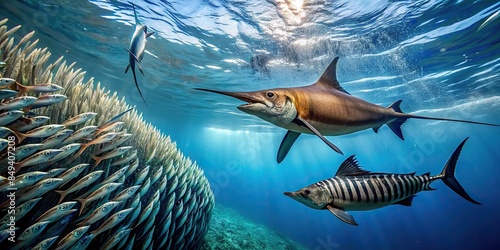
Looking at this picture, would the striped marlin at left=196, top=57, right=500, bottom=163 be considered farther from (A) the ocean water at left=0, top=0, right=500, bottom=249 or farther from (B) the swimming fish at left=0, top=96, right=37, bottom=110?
(A) the ocean water at left=0, top=0, right=500, bottom=249

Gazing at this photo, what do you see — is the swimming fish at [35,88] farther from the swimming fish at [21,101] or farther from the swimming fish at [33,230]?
the swimming fish at [33,230]

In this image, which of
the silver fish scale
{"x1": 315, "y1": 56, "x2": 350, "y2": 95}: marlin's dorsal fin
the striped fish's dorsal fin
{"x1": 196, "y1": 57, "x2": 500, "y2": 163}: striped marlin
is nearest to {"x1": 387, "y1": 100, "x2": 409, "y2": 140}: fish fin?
{"x1": 196, "y1": 57, "x2": 500, "y2": 163}: striped marlin

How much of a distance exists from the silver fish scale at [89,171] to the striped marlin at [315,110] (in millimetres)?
1707

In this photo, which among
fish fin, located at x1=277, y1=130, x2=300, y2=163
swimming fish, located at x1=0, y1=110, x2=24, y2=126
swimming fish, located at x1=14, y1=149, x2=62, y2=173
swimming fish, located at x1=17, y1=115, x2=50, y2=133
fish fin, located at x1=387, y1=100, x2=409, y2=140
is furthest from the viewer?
fish fin, located at x1=387, y1=100, x2=409, y2=140

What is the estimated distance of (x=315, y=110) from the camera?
2.84m

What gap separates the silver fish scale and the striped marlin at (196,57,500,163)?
5.60 feet

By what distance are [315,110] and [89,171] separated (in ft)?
10.6

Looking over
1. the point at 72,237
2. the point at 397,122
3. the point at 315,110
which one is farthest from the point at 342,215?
the point at 72,237

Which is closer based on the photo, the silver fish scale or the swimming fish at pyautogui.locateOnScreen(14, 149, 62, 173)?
the swimming fish at pyautogui.locateOnScreen(14, 149, 62, 173)

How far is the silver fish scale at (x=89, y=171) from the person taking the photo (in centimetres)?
264

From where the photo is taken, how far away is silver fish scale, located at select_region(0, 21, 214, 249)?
2.64m

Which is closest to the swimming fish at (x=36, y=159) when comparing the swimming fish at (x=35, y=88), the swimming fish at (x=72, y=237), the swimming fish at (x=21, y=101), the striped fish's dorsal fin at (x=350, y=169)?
the swimming fish at (x=21, y=101)

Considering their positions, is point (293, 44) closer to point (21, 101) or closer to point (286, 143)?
point (286, 143)

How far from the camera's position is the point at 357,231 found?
48.7 metres
